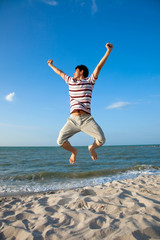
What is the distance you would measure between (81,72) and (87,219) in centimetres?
303

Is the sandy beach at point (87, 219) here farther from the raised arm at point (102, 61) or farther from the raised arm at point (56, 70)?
the raised arm at point (56, 70)

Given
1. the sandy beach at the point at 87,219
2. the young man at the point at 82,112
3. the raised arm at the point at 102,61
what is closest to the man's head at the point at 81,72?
the young man at the point at 82,112

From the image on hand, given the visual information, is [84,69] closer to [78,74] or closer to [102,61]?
[78,74]

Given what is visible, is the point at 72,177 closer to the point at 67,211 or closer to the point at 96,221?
the point at 67,211

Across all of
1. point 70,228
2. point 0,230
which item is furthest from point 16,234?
point 70,228

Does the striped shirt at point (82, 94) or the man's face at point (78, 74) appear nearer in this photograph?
the striped shirt at point (82, 94)

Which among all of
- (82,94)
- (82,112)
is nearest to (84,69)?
Answer: (82,94)

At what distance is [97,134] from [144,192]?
287 cm

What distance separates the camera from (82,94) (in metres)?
4.00

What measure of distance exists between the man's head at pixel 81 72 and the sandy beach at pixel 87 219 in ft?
9.62

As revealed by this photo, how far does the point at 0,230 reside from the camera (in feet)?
11.1

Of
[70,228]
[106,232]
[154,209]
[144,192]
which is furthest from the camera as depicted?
[144,192]

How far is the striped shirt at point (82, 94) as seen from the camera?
3998 mm

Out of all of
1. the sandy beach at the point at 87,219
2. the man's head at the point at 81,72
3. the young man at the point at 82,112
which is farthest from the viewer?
the man's head at the point at 81,72
